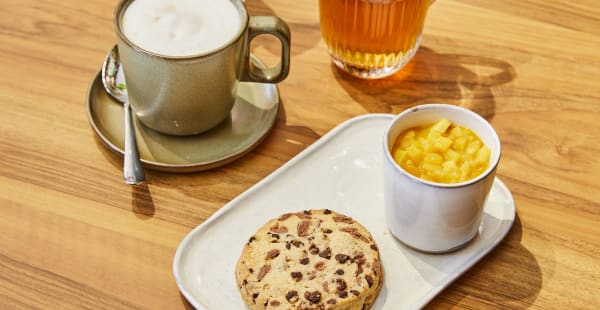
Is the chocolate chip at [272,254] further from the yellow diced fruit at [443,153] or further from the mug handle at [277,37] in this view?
the mug handle at [277,37]

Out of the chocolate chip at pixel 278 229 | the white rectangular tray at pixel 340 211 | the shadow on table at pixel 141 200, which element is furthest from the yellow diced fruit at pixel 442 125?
the shadow on table at pixel 141 200

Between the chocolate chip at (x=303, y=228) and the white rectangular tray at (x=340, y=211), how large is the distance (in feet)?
0.21

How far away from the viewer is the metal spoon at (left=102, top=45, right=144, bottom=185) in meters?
1.08

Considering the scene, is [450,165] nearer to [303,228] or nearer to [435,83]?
[303,228]

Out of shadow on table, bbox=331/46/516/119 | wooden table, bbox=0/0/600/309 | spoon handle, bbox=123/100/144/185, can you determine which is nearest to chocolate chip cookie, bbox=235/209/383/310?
wooden table, bbox=0/0/600/309

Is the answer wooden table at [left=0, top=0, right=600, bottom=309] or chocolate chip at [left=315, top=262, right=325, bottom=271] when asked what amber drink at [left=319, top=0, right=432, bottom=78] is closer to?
wooden table at [left=0, top=0, right=600, bottom=309]

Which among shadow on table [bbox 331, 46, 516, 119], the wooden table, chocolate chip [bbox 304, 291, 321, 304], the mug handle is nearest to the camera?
chocolate chip [bbox 304, 291, 321, 304]

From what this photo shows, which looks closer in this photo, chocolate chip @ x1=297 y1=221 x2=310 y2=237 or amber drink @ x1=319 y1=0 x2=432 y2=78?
chocolate chip @ x1=297 y1=221 x2=310 y2=237

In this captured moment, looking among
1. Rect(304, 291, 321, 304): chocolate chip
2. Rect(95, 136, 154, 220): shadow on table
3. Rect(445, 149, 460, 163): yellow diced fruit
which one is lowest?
Rect(95, 136, 154, 220): shadow on table

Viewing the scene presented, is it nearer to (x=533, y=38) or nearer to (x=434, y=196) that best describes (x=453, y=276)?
(x=434, y=196)

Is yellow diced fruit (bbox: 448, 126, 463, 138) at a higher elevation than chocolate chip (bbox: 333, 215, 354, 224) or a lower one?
higher

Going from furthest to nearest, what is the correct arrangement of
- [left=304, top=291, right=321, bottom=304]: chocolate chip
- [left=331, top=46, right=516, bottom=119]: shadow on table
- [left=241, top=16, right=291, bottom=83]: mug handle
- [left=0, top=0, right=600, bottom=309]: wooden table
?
[left=331, top=46, right=516, bottom=119]: shadow on table, [left=241, top=16, right=291, bottom=83]: mug handle, [left=0, top=0, right=600, bottom=309]: wooden table, [left=304, top=291, right=321, bottom=304]: chocolate chip

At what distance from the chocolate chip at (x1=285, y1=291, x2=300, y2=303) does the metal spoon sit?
33 centimetres

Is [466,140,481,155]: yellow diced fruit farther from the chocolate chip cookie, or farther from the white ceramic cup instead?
the chocolate chip cookie
